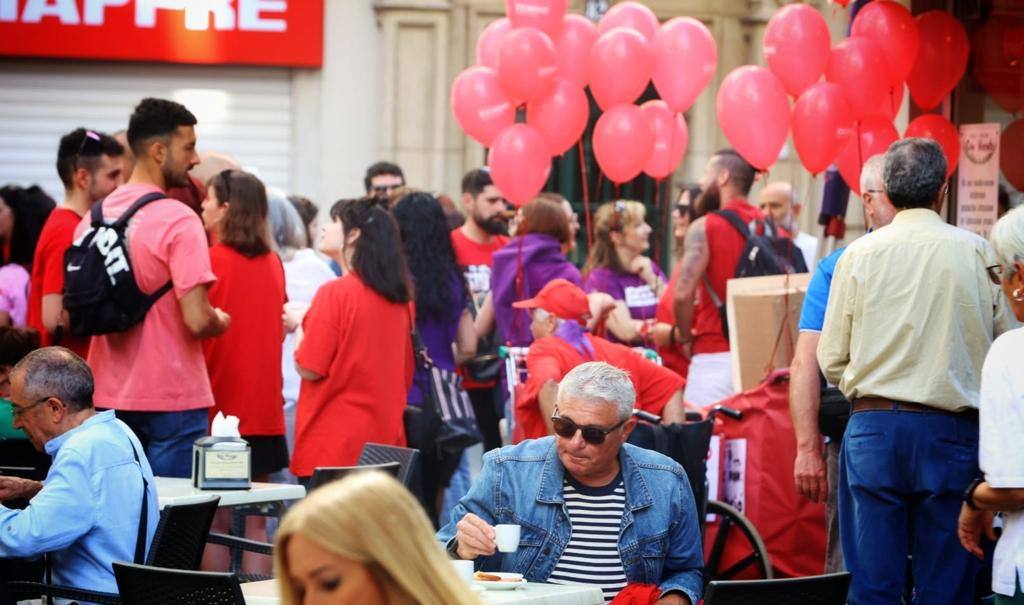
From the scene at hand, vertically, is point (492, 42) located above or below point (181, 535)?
above

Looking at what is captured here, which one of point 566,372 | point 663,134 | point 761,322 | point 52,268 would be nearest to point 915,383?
point 566,372

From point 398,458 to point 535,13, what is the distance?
3.53m

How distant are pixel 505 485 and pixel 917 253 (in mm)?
1649

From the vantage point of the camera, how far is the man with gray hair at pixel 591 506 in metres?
5.24

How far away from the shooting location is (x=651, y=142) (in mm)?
9609

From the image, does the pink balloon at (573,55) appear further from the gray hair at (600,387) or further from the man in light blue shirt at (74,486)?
the man in light blue shirt at (74,486)

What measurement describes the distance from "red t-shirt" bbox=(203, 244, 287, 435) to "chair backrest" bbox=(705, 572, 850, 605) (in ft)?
12.8

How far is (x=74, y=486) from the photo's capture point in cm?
515

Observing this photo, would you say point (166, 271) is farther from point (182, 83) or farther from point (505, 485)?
point (182, 83)

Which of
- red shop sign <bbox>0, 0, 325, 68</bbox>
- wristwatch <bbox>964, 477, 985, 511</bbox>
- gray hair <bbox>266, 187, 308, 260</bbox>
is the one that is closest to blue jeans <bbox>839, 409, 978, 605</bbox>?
wristwatch <bbox>964, 477, 985, 511</bbox>

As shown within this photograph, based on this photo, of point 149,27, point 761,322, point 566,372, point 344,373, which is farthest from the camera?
point 149,27

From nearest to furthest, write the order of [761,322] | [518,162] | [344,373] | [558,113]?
[344,373], [761,322], [518,162], [558,113]

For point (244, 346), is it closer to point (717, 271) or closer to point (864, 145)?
point (717, 271)

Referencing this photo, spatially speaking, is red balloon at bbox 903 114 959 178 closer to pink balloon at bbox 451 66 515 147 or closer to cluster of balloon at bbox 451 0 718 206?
cluster of balloon at bbox 451 0 718 206
